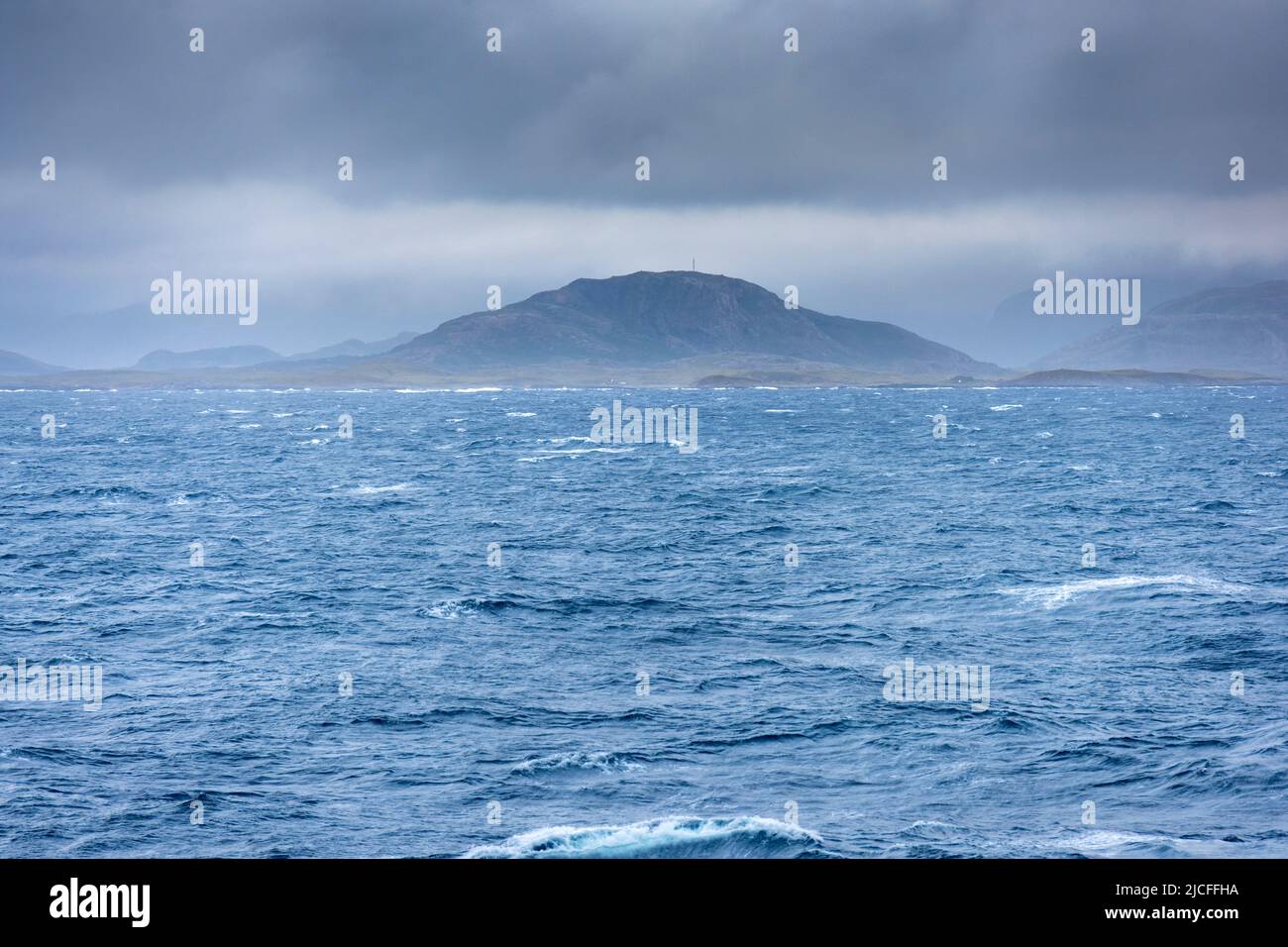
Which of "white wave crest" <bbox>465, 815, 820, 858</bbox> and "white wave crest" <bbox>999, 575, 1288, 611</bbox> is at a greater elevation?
"white wave crest" <bbox>999, 575, 1288, 611</bbox>

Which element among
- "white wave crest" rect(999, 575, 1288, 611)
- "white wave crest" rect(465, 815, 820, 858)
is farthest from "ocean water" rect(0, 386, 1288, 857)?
"white wave crest" rect(999, 575, 1288, 611)

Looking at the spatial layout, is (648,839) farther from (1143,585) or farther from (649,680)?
(1143,585)

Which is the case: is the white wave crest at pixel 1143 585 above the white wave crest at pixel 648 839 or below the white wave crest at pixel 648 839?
above

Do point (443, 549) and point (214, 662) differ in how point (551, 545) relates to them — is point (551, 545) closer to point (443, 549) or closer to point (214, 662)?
point (443, 549)

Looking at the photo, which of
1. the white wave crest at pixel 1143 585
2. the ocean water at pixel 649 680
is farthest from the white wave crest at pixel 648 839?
the white wave crest at pixel 1143 585

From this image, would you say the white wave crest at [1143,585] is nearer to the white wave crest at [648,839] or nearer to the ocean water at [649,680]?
the ocean water at [649,680]

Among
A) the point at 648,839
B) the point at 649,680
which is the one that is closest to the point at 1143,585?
the point at 649,680

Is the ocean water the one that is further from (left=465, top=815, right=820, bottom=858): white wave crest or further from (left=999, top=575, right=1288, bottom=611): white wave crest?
(left=999, top=575, right=1288, bottom=611): white wave crest

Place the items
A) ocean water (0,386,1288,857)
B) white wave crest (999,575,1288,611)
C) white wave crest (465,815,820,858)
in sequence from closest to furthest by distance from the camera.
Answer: white wave crest (465,815,820,858), ocean water (0,386,1288,857), white wave crest (999,575,1288,611)
